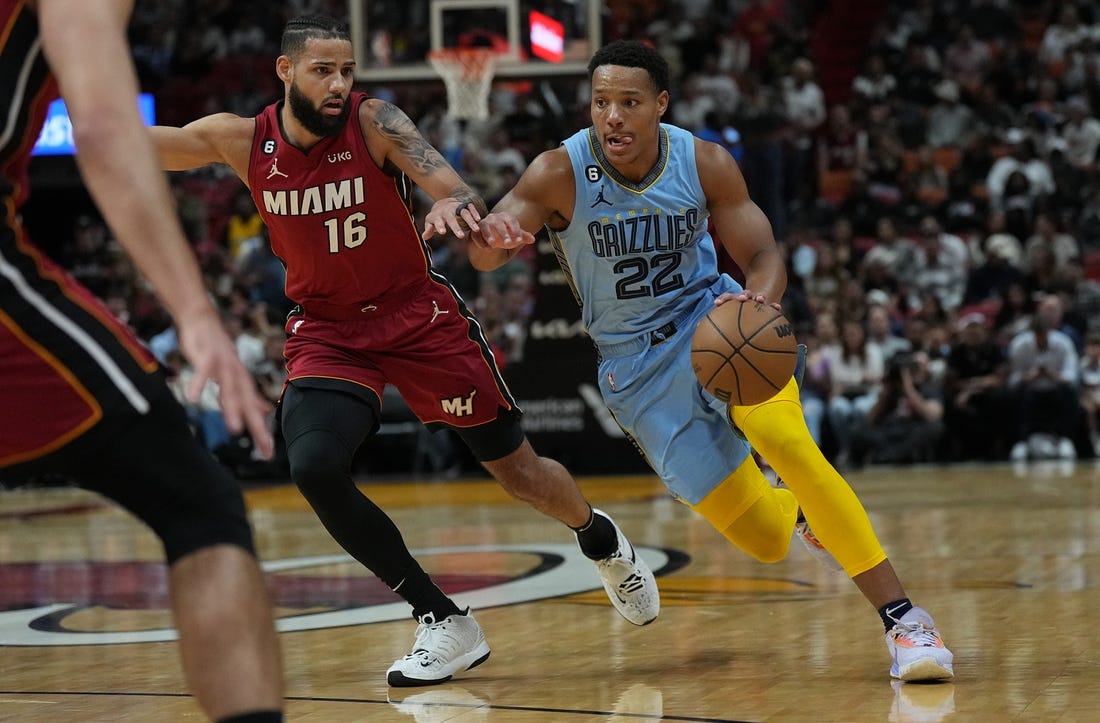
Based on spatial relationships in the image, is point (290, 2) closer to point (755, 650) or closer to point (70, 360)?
point (755, 650)

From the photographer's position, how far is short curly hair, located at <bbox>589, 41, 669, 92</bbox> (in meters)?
4.96

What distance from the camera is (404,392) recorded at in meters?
5.07

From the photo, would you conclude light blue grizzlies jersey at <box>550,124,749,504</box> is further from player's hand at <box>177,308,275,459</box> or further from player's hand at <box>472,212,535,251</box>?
player's hand at <box>177,308,275,459</box>

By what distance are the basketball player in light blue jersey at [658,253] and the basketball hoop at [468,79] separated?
732 centimetres

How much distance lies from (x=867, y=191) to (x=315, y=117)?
13320mm

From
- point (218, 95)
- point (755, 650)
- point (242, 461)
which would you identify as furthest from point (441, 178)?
point (218, 95)

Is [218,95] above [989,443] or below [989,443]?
above

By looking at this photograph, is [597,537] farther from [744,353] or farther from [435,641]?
[744,353]

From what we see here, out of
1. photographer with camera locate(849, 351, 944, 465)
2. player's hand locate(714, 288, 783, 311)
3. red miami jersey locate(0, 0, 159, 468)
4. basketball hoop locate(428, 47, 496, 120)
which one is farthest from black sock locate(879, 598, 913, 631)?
photographer with camera locate(849, 351, 944, 465)

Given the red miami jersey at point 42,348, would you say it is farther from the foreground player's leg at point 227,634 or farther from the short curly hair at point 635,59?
the short curly hair at point 635,59

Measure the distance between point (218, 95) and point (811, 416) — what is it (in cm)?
1109

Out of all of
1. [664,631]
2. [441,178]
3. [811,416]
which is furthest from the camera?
[811,416]

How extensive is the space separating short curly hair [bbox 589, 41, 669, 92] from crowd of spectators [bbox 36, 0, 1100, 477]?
7.58m

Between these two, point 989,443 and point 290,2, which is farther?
point 290,2
